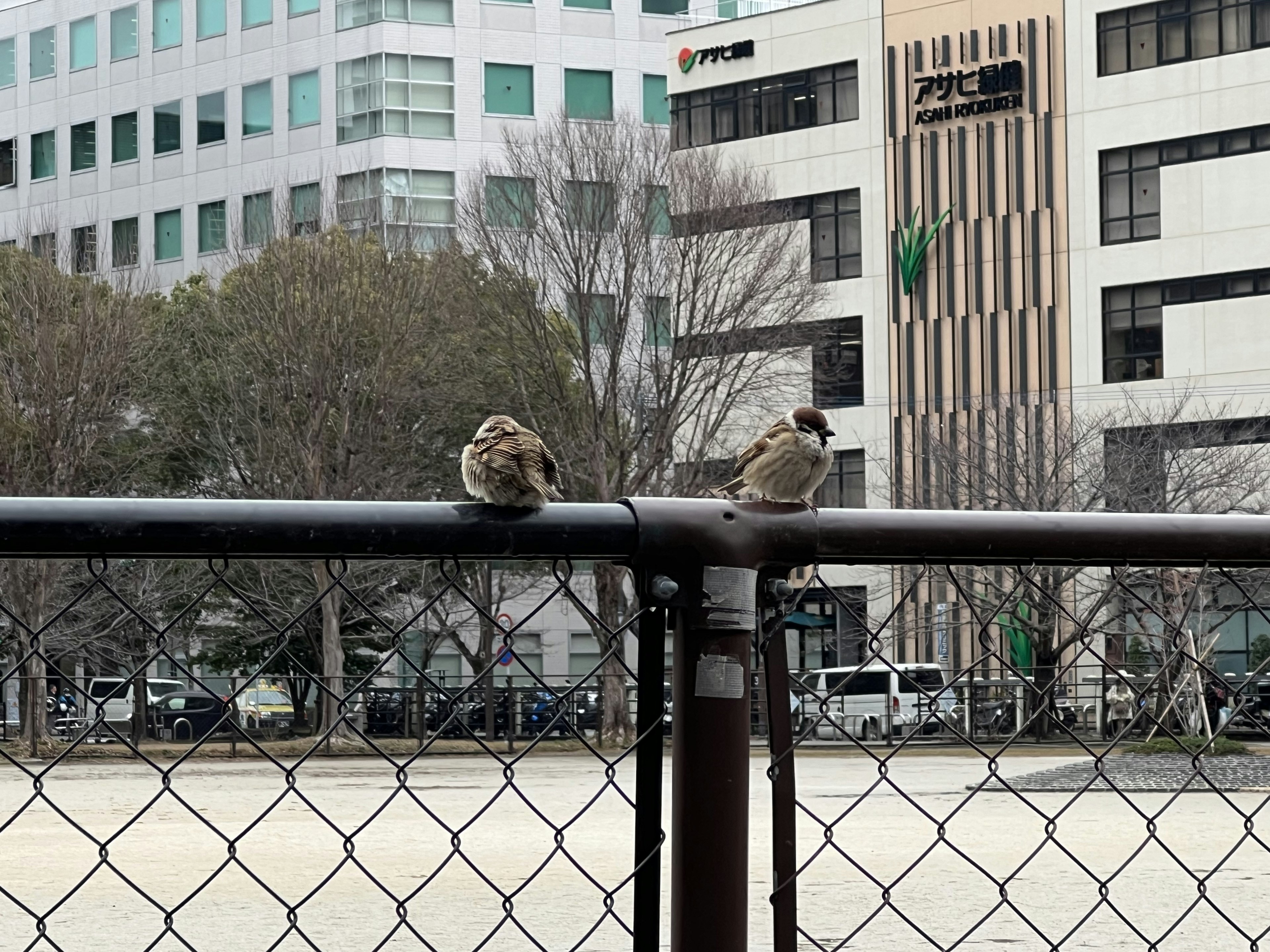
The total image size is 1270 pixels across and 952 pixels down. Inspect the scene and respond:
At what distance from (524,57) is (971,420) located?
2199cm

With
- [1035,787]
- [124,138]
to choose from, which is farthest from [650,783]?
[124,138]

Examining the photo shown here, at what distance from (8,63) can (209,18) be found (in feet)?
29.3

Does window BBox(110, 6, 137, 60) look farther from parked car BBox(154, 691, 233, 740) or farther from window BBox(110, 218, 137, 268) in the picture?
parked car BBox(154, 691, 233, 740)

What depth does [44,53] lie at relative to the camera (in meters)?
60.5

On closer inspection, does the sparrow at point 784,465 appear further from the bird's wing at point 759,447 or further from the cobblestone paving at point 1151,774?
the cobblestone paving at point 1151,774

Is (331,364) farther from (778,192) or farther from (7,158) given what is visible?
(7,158)

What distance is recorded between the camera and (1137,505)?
114 ft

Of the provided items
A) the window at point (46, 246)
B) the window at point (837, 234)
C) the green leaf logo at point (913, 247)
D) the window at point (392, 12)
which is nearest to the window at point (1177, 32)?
the green leaf logo at point (913, 247)

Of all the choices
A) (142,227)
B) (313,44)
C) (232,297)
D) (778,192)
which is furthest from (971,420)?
(142,227)

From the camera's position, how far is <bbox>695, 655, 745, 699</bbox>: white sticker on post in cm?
188

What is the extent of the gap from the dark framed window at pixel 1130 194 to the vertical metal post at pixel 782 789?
4128 centimetres

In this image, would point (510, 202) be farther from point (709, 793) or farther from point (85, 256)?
point (709, 793)

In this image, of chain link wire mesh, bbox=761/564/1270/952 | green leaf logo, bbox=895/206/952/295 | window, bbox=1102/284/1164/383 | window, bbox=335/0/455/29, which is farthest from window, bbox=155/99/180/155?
chain link wire mesh, bbox=761/564/1270/952

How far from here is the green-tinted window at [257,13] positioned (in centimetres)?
5644
